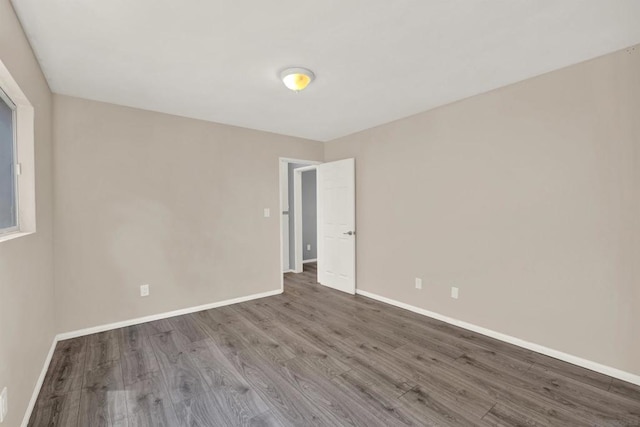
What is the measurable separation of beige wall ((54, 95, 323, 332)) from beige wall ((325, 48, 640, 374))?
1937 millimetres

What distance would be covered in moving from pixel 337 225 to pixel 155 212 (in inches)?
97.0

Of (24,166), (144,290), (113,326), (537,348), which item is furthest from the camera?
(144,290)

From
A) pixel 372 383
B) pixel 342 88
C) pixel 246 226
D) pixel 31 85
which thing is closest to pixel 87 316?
pixel 246 226

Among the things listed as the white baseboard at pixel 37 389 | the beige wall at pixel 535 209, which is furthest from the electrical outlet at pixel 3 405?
the beige wall at pixel 535 209

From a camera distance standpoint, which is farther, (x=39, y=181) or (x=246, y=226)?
(x=246, y=226)

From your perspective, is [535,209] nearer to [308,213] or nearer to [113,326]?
[113,326]

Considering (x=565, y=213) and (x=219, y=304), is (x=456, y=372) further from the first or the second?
(x=219, y=304)

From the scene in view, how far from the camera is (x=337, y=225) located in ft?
14.6

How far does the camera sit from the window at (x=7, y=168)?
1.66 m

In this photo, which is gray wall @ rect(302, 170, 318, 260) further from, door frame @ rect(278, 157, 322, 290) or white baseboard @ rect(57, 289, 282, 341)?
white baseboard @ rect(57, 289, 282, 341)

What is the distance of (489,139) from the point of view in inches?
110

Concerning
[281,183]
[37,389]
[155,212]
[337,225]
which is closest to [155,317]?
[155,212]

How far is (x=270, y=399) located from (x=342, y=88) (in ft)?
8.57

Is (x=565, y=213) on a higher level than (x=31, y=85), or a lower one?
lower
